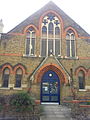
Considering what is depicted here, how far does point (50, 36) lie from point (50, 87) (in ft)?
18.4

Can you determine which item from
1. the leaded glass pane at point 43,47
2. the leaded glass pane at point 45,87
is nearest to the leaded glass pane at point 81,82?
the leaded glass pane at point 45,87

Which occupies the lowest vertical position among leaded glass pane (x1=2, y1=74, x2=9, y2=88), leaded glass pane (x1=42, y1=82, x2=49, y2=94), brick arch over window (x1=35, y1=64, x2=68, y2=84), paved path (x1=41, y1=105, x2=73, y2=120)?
paved path (x1=41, y1=105, x2=73, y2=120)

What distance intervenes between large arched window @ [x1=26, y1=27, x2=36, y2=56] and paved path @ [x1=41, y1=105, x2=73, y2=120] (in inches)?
230

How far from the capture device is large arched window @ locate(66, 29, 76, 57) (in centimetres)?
1534

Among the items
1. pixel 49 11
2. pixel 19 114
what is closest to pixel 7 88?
pixel 19 114

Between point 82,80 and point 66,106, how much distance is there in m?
3.44

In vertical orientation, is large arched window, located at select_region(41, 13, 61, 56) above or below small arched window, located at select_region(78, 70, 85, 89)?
above

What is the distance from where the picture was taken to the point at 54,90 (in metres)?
14.6

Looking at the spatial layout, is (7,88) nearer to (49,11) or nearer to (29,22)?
(29,22)

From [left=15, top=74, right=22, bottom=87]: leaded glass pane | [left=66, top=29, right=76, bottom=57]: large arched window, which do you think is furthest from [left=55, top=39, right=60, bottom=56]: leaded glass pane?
[left=15, top=74, right=22, bottom=87]: leaded glass pane

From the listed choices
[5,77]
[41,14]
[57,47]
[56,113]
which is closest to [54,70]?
[57,47]

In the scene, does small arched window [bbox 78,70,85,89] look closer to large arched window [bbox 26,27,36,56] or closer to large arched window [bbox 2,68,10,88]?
large arched window [bbox 26,27,36,56]

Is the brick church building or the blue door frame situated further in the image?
the blue door frame

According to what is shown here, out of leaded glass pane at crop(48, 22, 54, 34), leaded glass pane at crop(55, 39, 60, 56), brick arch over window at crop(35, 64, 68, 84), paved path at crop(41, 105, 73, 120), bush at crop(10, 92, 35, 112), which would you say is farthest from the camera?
leaded glass pane at crop(48, 22, 54, 34)
